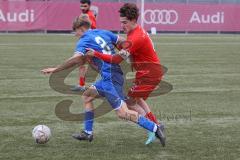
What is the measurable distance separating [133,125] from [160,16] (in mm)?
31075

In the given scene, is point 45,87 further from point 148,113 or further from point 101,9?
point 101,9

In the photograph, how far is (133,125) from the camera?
28.6ft

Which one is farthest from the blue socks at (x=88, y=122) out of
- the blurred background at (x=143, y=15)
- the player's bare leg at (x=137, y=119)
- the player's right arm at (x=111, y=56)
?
the blurred background at (x=143, y=15)

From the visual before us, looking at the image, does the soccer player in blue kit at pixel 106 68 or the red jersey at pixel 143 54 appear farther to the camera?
the red jersey at pixel 143 54

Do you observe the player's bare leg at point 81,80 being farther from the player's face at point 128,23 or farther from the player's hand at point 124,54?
the player's hand at point 124,54

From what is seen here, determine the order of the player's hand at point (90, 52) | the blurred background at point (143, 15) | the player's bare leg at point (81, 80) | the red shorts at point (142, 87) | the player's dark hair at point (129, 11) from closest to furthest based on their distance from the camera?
the player's hand at point (90, 52) < the player's dark hair at point (129, 11) < the red shorts at point (142, 87) < the player's bare leg at point (81, 80) < the blurred background at point (143, 15)

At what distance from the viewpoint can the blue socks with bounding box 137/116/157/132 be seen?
715 centimetres

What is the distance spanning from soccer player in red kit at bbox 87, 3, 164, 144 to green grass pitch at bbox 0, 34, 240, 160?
56 centimetres

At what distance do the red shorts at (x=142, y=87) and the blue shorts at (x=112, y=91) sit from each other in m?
0.50

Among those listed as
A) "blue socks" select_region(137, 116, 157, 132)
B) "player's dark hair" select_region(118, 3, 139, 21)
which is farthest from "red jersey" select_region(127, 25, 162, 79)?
"blue socks" select_region(137, 116, 157, 132)

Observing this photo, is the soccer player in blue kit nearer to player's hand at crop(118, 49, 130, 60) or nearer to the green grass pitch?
player's hand at crop(118, 49, 130, 60)

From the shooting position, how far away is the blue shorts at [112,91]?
7133 mm

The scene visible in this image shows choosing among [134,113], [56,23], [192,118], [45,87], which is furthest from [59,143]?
[56,23]

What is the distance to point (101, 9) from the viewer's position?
37.9m
